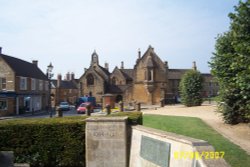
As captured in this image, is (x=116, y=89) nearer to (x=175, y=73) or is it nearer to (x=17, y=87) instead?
(x=175, y=73)

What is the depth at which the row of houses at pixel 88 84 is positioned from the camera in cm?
3781

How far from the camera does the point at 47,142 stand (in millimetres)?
10367

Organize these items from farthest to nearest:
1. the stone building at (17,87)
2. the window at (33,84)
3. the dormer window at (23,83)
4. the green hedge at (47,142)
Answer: the window at (33,84) → the dormer window at (23,83) → the stone building at (17,87) → the green hedge at (47,142)

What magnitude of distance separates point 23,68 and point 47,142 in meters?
36.1

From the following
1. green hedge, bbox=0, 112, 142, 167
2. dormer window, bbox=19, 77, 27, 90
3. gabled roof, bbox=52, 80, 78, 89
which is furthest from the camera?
gabled roof, bbox=52, 80, 78, 89

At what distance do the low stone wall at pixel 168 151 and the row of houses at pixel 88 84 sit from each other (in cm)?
1937

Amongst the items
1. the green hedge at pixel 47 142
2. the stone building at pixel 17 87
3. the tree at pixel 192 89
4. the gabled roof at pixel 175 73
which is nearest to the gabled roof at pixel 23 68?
the stone building at pixel 17 87

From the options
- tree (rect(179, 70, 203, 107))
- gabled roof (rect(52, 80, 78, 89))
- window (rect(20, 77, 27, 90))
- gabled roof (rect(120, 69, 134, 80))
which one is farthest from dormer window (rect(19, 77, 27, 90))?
gabled roof (rect(52, 80, 78, 89))

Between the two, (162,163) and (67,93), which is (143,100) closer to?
(67,93)

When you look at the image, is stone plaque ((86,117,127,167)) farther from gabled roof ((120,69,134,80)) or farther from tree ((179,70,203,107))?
gabled roof ((120,69,134,80))

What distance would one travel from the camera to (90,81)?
60062 millimetres

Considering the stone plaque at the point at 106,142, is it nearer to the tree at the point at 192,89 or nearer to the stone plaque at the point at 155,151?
the stone plaque at the point at 155,151

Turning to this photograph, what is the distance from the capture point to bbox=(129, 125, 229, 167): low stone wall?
17.6 ft

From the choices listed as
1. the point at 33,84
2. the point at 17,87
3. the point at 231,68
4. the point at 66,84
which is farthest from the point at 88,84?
the point at 231,68
